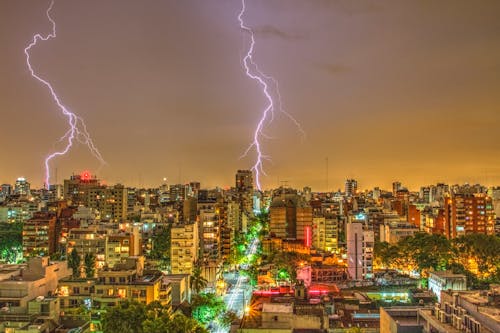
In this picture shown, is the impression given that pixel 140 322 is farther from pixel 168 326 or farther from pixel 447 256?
pixel 447 256

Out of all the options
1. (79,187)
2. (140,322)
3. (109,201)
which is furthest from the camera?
(79,187)

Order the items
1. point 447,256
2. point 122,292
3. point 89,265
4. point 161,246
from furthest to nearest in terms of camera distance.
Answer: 1. point 161,246
2. point 447,256
3. point 89,265
4. point 122,292

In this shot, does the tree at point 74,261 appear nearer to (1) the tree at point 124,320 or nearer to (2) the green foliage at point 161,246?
(2) the green foliage at point 161,246

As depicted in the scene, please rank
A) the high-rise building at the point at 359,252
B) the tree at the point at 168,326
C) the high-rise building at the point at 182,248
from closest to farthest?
the tree at the point at 168,326 < the high-rise building at the point at 182,248 < the high-rise building at the point at 359,252

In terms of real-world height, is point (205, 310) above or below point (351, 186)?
below

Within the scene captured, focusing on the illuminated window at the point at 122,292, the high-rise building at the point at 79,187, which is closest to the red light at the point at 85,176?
the high-rise building at the point at 79,187

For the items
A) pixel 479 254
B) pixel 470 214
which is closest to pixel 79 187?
pixel 470 214

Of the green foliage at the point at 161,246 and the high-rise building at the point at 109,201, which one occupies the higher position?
the high-rise building at the point at 109,201

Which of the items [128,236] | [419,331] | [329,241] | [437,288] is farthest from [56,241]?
[419,331]
